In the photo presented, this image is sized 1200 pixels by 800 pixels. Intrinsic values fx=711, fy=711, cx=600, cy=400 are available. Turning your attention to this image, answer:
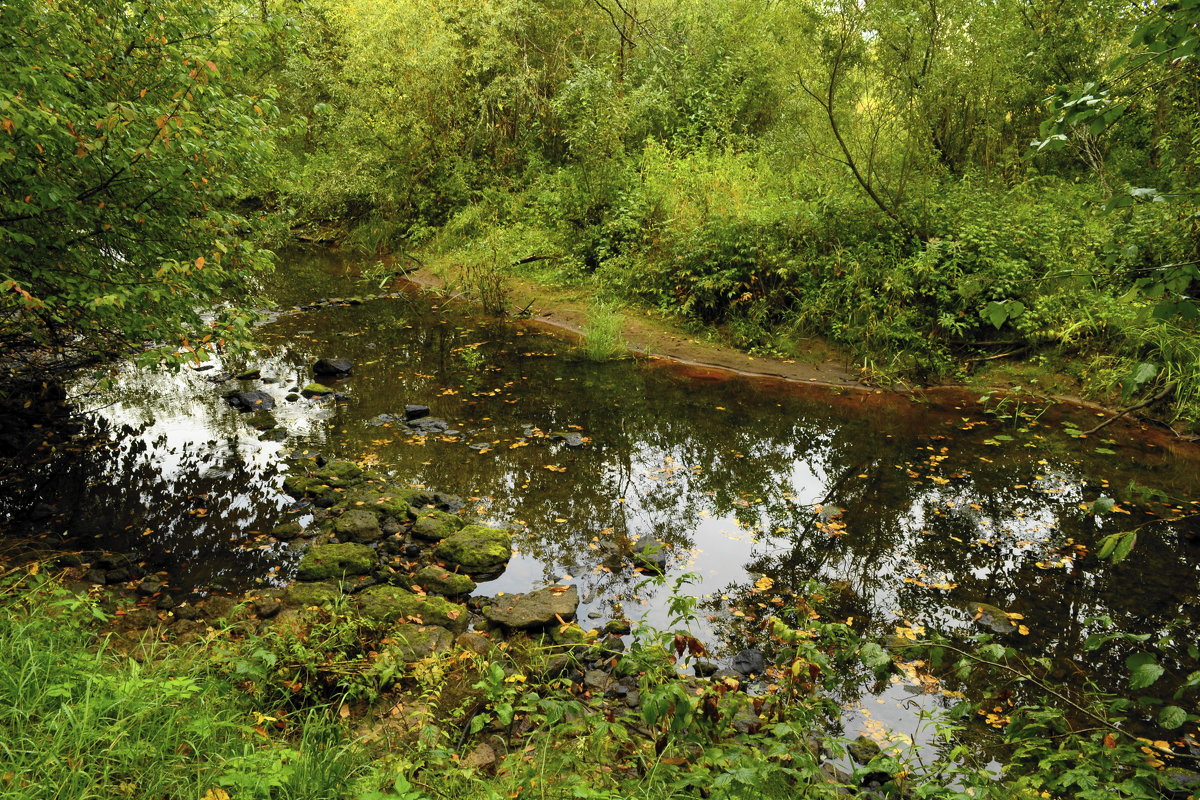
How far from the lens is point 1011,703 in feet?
15.1

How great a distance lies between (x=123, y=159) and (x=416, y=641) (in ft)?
12.9

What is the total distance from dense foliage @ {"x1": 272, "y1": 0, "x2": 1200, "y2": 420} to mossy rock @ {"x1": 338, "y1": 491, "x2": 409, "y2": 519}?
3479mm

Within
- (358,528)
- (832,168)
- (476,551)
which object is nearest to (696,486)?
(476,551)

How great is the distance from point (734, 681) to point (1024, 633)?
2.45 meters

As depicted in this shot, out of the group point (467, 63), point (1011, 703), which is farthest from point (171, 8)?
point (467, 63)

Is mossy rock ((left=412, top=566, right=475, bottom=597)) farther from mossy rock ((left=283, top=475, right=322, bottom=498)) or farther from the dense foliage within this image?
the dense foliage

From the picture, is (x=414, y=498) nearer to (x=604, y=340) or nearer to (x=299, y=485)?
(x=299, y=485)

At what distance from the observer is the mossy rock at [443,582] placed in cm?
582

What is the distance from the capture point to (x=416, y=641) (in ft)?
16.2

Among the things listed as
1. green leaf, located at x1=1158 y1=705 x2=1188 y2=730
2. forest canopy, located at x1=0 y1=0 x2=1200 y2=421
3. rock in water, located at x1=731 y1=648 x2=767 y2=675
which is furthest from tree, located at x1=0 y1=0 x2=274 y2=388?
green leaf, located at x1=1158 y1=705 x2=1188 y2=730

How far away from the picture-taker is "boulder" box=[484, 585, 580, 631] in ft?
17.6

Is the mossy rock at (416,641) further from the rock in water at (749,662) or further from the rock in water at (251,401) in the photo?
the rock in water at (251,401)

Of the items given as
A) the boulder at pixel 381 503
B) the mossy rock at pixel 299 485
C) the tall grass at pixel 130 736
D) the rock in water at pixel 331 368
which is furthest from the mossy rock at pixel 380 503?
the rock in water at pixel 331 368

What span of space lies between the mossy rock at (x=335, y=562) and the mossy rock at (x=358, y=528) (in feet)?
0.98
